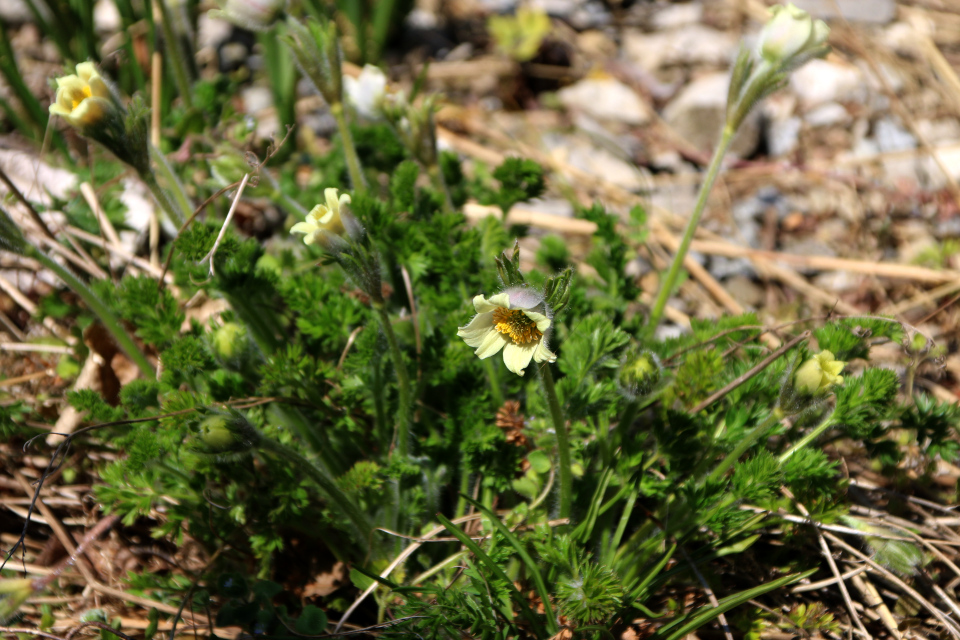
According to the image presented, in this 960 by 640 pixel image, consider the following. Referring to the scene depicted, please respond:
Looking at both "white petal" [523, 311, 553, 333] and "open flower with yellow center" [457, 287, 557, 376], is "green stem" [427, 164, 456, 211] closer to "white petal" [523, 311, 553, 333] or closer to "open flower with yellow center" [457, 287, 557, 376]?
"open flower with yellow center" [457, 287, 557, 376]

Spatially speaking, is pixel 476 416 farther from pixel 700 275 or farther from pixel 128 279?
pixel 700 275

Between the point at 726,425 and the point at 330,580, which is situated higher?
the point at 726,425

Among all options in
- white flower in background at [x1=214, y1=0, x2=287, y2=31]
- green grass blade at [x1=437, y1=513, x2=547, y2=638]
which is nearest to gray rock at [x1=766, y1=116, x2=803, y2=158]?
white flower in background at [x1=214, y1=0, x2=287, y2=31]

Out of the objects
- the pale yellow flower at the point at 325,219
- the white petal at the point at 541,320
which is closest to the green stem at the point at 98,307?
the pale yellow flower at the point at 325,219

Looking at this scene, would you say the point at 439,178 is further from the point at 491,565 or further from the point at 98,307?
the point at 491,565

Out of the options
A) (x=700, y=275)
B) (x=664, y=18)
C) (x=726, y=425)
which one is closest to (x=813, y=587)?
(x=726, y=425)

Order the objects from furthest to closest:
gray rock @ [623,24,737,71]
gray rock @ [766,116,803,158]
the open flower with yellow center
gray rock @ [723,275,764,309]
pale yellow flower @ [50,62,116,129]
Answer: gray rock @ [623,24,737,71]
gray rock @ [766,116,803,158]
gray rock @ [723,275,764,309]
pale yellow flower @ [50,62,116,129]
the open flower with yellow center
